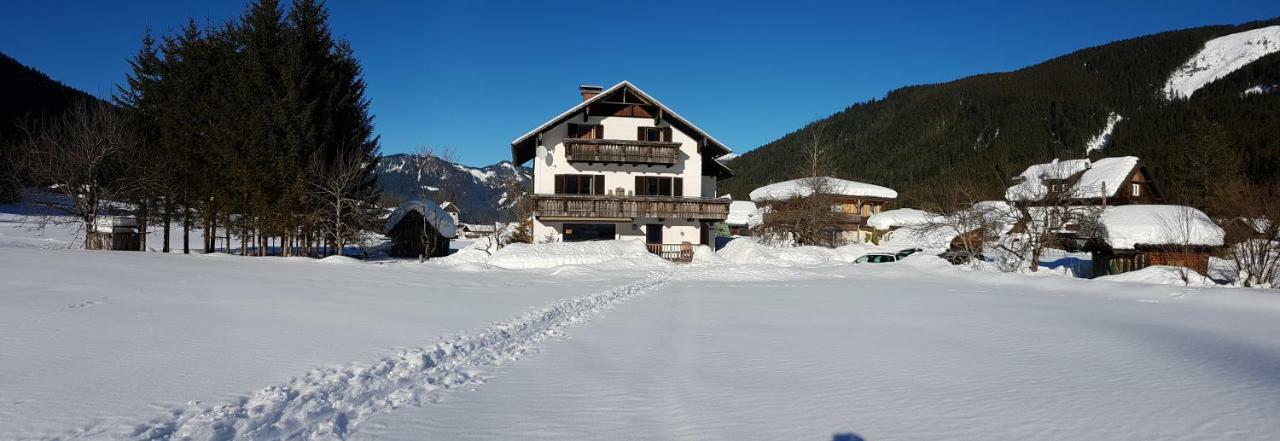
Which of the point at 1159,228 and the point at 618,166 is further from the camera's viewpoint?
the point at 618,166

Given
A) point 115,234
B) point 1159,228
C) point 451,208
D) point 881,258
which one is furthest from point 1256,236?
point 451,208

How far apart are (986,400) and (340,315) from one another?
33.6 feet

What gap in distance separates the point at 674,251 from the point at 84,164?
26530 millimetres

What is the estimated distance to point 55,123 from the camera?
88.7ft

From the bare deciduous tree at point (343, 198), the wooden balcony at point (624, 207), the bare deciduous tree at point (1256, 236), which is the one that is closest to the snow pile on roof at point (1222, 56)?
the bare deciduous tree at point (1256, 236)

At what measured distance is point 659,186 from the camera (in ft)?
117

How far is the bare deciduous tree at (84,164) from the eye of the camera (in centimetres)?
2439

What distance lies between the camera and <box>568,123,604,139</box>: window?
35281mm

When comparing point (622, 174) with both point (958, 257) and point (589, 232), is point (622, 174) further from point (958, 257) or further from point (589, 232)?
point (958, 257)

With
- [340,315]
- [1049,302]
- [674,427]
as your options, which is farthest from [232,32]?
[1049,302]

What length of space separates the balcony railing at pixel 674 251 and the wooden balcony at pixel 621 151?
15.7 ft

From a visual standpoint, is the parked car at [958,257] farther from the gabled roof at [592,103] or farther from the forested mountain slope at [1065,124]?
the forested mountain slope at [1065,124]

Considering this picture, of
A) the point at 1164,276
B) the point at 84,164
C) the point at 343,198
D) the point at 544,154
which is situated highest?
the point at 544,154

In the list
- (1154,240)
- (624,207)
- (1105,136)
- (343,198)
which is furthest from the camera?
(1105,136)
